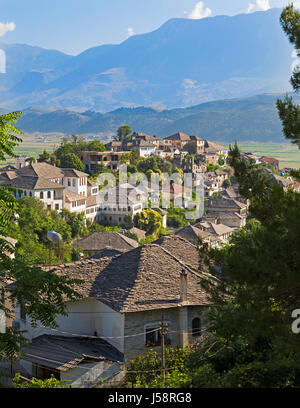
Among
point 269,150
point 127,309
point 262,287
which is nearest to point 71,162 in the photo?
point 127,309

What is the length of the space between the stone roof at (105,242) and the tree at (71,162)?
29160 mm

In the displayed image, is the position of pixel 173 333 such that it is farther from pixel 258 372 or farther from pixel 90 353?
pixel 258 372

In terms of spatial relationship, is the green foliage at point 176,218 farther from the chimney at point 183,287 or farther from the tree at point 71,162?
the chimney at point 183,287

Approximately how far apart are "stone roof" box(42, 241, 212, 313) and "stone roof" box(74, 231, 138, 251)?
22.1 metres

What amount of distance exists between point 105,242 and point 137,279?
25698mm

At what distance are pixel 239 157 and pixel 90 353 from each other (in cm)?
669

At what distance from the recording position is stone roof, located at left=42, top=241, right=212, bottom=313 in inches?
571

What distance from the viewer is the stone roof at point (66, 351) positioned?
13.6m

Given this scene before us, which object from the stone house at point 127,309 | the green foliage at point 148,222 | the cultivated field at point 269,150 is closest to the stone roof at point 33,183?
the green foliage at point 148,222

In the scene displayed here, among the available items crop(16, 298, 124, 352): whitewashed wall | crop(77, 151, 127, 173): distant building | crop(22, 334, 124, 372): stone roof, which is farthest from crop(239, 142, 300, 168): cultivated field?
crop(22, 334, 124, 372): stone roof

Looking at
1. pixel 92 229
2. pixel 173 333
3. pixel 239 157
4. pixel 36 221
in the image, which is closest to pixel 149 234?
pixel 92 229

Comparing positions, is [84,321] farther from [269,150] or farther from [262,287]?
[269,150]

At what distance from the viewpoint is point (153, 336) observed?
14.5 m

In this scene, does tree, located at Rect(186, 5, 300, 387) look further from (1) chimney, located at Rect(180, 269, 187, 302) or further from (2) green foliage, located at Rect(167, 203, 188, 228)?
(2) green foliage, located at Rect(167, 203, 188, 228)
